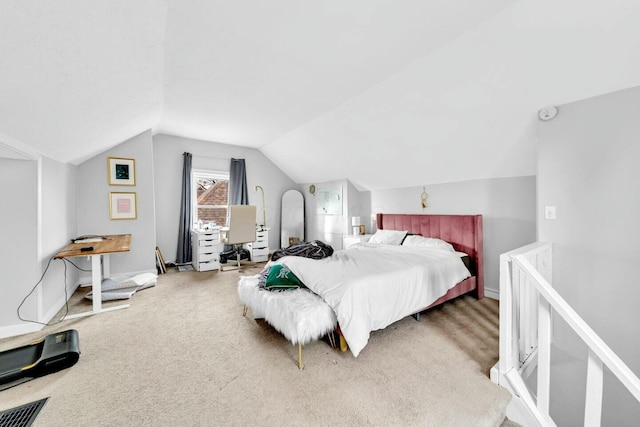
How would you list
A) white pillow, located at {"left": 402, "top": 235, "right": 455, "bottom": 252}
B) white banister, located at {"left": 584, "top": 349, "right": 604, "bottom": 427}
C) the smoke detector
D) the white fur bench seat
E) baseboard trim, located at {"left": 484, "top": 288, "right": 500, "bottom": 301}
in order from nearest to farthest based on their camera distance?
white banister, located at {"left": 584, "top": 349, "right": 604, "bottom": 427} → the white fur bench seat → the smoke detector → baseboard trim, located at {"left": 484, "top": 288, "right": 500, "bottom": 301} → white pillow, located at {"left": 402, "top": 235, "right": 455, "bottom": 252}

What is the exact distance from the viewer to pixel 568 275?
2.07 meters

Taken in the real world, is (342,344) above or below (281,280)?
below

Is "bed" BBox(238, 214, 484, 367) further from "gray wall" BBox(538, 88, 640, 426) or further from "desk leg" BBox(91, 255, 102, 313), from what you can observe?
"desk leg" BBox(91, 255, 102, 313)

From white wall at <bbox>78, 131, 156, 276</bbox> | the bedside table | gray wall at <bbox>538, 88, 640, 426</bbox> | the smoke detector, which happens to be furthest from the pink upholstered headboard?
white wall at <bbox>78, 131, 156, 276</bbox>

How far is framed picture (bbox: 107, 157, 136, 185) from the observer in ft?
12.4

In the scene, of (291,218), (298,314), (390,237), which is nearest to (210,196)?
(291,218)

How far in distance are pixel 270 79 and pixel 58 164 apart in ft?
8.80

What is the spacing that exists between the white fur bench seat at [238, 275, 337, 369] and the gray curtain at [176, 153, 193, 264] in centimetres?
336

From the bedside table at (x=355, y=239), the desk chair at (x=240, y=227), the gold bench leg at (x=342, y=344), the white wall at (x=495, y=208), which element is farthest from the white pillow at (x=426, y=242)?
the desk chair at (x=240, y=227)

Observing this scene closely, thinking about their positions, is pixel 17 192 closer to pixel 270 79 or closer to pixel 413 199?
pixel 270 79

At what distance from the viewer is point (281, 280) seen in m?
2.20

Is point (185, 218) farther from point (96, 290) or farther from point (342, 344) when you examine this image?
point (342, 344)

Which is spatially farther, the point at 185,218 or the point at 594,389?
the point at 185,218

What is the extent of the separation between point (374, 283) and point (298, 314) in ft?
2.20
